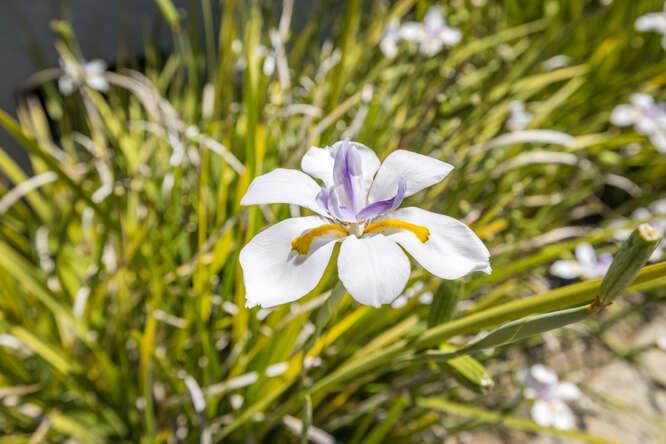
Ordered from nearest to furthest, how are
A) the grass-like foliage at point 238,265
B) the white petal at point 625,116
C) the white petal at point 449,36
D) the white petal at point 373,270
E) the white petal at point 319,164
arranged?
the white petal at point 373,270 < the white petal at point 319,164 < the grass-like foliage at point 238,265 < the white petal at point 449,36 < the white petal at point 625,116

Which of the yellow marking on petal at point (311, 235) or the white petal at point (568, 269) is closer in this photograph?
the yellow marking on petal at point (311, 235)

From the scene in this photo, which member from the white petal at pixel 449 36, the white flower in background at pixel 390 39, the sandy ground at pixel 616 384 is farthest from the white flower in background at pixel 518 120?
the sandy ground at pixel 616 384

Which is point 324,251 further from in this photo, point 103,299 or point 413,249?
point 103,299

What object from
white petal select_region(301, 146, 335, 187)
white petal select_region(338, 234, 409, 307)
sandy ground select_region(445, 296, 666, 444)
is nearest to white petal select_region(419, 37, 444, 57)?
sandy ground select_region(445, 296, 666, 444)

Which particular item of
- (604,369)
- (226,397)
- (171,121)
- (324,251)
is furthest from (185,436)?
(604,369)

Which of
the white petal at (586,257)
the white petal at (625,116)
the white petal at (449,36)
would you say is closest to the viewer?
the white petal at (586,257)

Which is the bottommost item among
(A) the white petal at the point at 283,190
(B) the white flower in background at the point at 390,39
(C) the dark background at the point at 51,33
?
(B) the white flower in background at the point at 390,39

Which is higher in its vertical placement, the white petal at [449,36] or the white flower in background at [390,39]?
the white flower in background at [390,39]

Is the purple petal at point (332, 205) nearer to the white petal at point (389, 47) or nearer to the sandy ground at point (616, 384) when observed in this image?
the sandy ground at point (616, 384)
